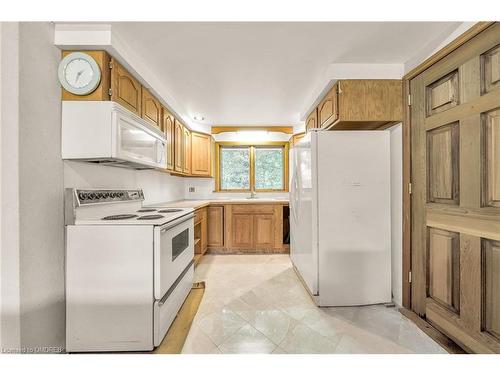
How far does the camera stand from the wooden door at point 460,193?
1216 millimetres

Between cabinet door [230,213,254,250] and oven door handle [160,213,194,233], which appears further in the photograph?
cabinet door [230,213,254,250]

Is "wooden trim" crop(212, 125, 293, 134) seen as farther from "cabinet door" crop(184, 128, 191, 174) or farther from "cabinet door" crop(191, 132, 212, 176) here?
"cabinet door" crop(184, 128, 191, 174)

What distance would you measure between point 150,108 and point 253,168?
7.34 feet

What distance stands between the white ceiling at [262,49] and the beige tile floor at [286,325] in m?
2.11

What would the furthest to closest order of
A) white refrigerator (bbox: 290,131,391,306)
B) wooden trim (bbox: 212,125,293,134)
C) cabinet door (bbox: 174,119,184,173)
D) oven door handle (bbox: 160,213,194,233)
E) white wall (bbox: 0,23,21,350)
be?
1. wooden trim (bbox: 212,125,293,134)
2. cabinet door (bbox: 174,119,184,173)
3. white refrigerator (bbox: 290,131,391,306)
4. oven door handle (bbox: 160,213,194,233)
5. white wall (bbox: 0,23,21,350)

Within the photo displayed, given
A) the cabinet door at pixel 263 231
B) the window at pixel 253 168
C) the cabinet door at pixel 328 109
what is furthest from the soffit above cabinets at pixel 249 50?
the cabinet door at pixel 263 231

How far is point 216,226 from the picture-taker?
338cm

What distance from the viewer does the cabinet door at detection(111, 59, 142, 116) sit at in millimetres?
1548

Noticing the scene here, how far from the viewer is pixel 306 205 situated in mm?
2137

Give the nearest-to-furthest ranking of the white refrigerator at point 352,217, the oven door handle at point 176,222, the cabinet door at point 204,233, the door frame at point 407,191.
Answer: the oven door handle at point 176,222, the door frame at point 407,191, the white refrigerator at point 352,217, the cabinet door at point 204,233

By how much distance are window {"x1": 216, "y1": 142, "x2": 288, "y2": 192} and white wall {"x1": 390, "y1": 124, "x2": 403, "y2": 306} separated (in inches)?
85.9

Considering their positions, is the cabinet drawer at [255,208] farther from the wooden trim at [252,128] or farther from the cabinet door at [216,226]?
the wooden trim at [252,128]

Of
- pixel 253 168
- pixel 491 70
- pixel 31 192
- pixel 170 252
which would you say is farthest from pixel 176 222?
pixel 253 168

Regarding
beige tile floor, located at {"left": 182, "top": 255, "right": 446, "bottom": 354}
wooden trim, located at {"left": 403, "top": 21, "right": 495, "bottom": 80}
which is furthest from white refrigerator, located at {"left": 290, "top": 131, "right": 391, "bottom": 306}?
wooden trim, located at {"left": 403, "top": 21, "right": 495, "bottom": 80}
